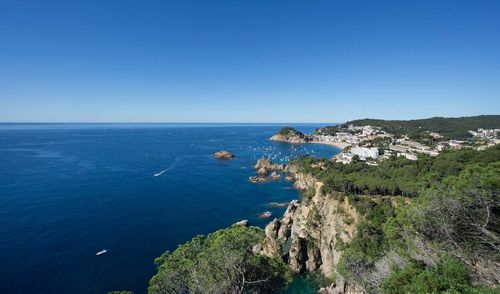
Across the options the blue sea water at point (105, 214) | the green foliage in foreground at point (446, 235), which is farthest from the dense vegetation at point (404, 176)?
the green foliage in foreground at point (446, 235)

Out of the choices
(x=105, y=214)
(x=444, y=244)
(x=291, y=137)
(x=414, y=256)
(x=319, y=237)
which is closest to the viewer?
(x=444, y=244)

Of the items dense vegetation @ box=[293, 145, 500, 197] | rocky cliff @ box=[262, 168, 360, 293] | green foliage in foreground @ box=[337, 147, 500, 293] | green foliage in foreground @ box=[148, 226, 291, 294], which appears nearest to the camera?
green foliage in foreground @ box=[337, 147, 500, 293]

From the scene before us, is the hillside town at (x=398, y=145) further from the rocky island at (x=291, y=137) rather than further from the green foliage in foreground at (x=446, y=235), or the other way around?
the green foliage in foreground at (x=446, y=235)

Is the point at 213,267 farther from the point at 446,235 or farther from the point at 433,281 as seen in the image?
the point at 446,235

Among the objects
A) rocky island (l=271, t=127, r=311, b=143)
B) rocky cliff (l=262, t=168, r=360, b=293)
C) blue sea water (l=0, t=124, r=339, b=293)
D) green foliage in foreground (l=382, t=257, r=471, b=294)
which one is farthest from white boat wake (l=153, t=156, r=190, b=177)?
rocky island (l=271, t=127, r=311, b=143)

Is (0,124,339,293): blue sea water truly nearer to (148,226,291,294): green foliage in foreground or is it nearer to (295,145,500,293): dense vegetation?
(148,226,291,294): green foliage in foreground

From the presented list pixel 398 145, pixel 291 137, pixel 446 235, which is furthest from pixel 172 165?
pixel 291 137

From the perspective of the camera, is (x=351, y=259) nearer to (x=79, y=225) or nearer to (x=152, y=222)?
(x=152, y=222)
